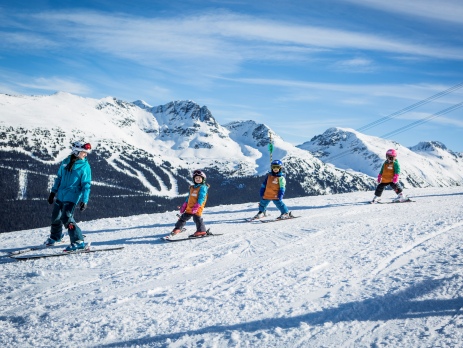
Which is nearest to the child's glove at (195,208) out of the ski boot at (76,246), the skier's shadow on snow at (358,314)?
the ski boot at (76,246)

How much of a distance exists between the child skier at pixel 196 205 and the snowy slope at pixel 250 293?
3.02ft

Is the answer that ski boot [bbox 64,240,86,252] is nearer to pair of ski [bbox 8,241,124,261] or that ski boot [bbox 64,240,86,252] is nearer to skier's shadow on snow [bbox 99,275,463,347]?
pair of ski [bbox 8,241,124,261]

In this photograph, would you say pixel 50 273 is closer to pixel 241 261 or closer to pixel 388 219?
pixel 241 261

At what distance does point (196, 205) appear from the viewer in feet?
28.5

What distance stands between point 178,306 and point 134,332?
683mm

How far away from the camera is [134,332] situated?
3.43 meters

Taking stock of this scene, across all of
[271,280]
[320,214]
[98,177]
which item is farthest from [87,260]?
[98,177]

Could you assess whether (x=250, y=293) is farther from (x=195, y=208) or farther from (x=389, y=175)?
(x=389, y=175)

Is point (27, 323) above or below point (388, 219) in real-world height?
below

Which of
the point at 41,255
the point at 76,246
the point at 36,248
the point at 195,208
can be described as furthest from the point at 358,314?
the point at 36,248

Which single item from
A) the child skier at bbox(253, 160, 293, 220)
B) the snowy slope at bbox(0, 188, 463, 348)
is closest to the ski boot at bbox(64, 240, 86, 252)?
the snowy slope at bbox(0, 188, 463, 348)

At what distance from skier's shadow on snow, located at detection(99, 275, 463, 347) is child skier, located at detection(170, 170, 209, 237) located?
512 centimetres

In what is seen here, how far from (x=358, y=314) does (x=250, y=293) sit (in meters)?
1.33

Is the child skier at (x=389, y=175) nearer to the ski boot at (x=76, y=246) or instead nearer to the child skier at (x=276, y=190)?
the child skier at (x=276, y=190)
